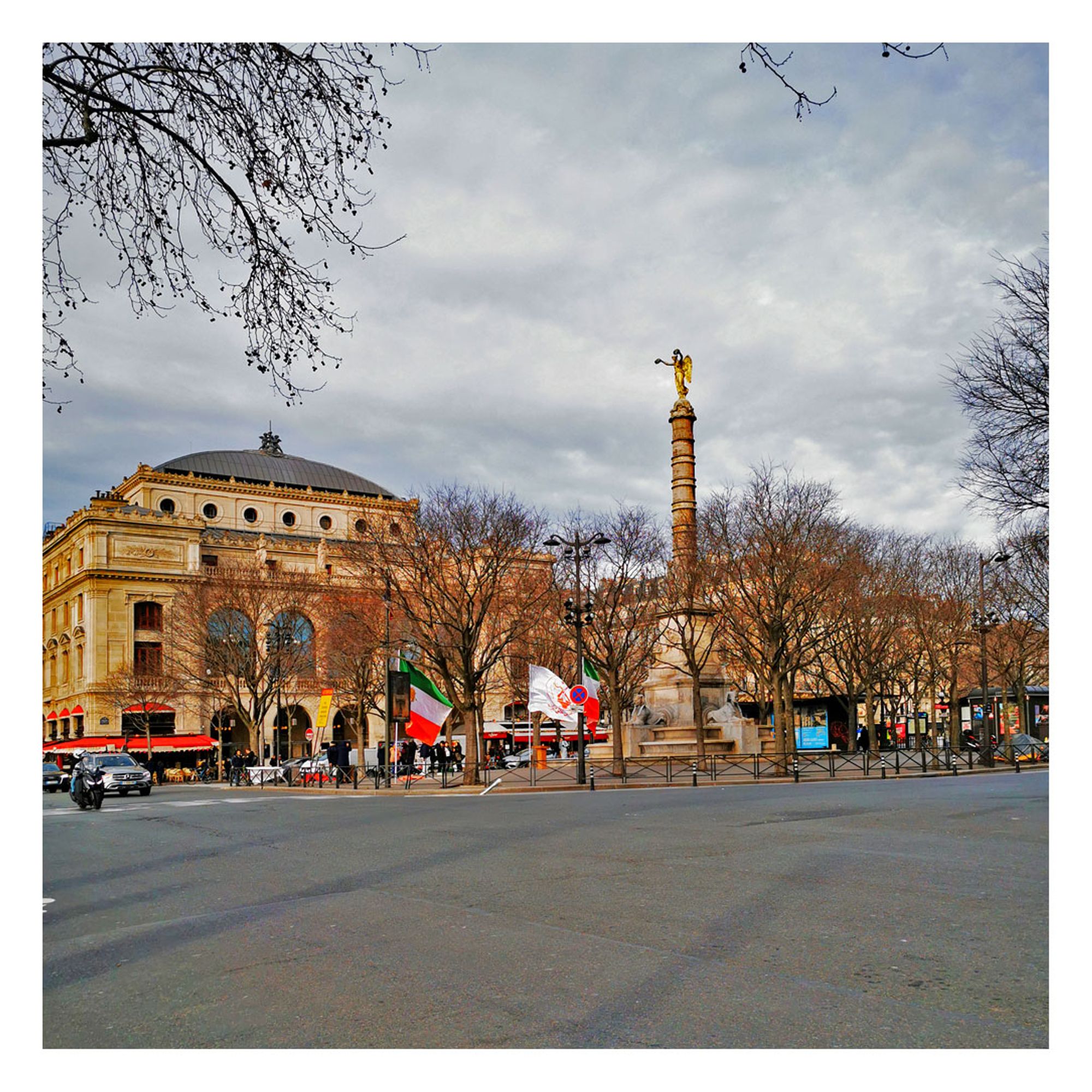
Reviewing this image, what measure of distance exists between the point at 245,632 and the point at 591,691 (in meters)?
22.6

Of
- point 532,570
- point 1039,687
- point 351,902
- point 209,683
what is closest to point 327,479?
point 209,683

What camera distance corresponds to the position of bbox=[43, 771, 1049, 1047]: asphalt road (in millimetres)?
5617

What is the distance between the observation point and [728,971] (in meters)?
6.62

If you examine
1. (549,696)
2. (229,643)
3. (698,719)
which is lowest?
(698,719)

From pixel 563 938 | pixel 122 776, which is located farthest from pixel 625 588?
pixel 563 938

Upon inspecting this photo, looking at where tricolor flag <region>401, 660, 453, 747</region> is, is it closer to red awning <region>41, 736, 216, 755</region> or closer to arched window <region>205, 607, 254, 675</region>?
arched window <region>205, 607, 254, 675</region>

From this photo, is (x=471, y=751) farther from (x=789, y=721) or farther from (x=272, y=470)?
(x=272, y=470)

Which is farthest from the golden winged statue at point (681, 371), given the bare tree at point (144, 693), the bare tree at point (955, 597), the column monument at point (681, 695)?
the bare tree at point (144, 693)

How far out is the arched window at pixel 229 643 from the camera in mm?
50531

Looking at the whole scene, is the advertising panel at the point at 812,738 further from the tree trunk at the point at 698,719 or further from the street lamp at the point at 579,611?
the street lamp at the point at 579,611

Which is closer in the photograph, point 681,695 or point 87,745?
point 681,695

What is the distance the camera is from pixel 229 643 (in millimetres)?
50438

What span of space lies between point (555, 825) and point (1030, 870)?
27.1ft

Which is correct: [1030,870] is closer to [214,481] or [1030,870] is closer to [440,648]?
[440,648]
